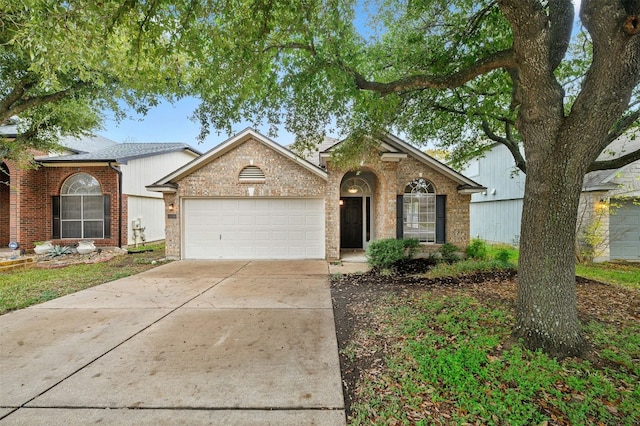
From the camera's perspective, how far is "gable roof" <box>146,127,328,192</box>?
1039 centimetres

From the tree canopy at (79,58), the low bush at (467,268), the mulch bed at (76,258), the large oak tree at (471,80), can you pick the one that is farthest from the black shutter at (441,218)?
the mulch bed at (76,258)

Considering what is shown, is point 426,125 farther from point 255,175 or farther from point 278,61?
point 255,175

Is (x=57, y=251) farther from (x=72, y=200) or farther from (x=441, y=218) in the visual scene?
(x=441, y=218)

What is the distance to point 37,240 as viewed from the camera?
12.1 metres

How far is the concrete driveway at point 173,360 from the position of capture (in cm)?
270

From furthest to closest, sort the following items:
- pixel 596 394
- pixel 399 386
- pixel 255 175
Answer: pixel 255 175 < pixel 399 386 < pixel 596 394

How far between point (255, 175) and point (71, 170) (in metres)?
8.42

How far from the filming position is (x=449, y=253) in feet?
33.6

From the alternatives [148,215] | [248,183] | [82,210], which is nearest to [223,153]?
[248,183]

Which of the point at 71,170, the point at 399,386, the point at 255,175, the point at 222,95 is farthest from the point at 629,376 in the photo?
the point at 71,170

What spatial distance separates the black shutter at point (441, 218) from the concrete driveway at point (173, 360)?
6.12 meters

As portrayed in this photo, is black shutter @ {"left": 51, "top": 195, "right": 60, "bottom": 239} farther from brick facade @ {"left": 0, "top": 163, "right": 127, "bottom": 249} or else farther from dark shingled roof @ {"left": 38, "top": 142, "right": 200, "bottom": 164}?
dark shingled roof @ {"left": 38, "top": 142, "right": 200, "bottom": 164}

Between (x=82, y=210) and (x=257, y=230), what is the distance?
26.7 ft

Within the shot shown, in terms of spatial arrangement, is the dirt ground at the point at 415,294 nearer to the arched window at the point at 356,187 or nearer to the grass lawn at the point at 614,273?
the grass lawn at the point at 614,273
